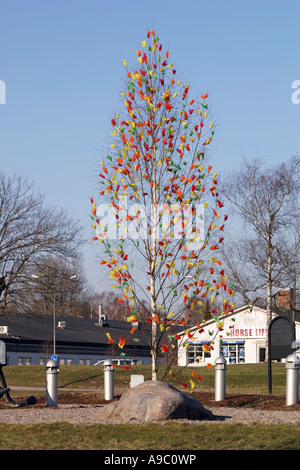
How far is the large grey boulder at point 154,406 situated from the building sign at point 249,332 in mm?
43282

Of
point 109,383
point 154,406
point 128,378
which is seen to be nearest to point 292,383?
point 154,406

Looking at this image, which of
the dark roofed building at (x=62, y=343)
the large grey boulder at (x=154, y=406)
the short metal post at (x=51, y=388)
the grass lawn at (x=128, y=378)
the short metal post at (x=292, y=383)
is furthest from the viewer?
the dark roofed building at (x=62, y=343)

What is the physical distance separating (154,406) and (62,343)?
4214cm

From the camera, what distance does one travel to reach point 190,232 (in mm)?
14625

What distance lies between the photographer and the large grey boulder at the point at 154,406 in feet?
37.4

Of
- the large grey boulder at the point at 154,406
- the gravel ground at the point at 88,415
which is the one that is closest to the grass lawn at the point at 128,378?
the gravel ground at the point at 88,415

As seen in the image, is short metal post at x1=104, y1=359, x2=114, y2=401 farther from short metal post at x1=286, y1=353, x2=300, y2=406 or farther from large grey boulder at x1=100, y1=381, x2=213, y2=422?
large grey boulder at x1=100, y1=381, x2=213, y2=422

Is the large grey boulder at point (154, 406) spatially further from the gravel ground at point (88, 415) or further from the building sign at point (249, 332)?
the building sign at point (249, 332)

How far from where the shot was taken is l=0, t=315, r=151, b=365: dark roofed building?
50.5 m

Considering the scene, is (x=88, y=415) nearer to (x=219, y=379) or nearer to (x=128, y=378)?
(x=219, y=379)

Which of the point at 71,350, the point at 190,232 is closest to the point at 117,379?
the point at 190,232
